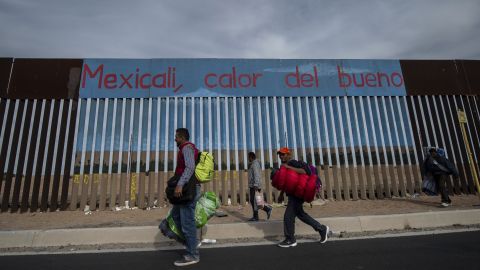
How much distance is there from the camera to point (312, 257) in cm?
381

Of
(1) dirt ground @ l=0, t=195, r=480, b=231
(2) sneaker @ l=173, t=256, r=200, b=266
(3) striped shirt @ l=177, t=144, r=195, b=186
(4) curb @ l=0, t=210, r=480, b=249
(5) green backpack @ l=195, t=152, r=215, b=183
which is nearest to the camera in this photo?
(2) sneaker @ l=173, t=256, r=200, b=266

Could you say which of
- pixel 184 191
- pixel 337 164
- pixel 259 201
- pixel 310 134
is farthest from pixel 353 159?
pixel 184 191

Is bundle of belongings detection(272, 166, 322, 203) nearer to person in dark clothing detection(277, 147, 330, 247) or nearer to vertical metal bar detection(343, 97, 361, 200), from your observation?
person in dark clothing detection(277, 147, 330, 247)

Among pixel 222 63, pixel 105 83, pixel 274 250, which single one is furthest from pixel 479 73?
pixel 105 83

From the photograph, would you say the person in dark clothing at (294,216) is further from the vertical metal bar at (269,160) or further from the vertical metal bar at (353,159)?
the vertical metal bar at (353,159)

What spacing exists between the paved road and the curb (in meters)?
0.74

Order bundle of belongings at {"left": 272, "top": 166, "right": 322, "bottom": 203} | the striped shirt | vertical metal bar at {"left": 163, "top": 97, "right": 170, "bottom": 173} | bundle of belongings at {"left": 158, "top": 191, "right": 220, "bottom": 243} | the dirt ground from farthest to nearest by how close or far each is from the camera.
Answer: vertical metal bar at {"left": 163, "top": 97, "right": 170, "bottom": 173}, the dirt ground, bundle of belongings at {"left": 272, "top": 166, "right": 322, "bottom": 203}, bundle of belongings at {"left": 158, "top": 191, "right": 220, "bottom": 243}, the striped shirt

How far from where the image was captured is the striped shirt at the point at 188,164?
147 inches

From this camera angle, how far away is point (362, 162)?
30.3ft

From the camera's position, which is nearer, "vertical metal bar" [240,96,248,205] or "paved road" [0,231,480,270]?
"paved road" [0,231,480,270]

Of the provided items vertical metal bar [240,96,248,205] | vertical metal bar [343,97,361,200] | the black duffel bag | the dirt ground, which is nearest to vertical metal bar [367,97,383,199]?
the dirt ground

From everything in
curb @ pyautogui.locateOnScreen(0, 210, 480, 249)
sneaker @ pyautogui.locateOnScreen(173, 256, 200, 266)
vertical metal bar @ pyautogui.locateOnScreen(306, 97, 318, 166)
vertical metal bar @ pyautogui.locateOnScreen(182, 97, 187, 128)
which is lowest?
sneaker @ pyautogui.locateOnScreen(173, 256, 200, 266)

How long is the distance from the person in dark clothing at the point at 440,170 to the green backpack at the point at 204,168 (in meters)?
6.06

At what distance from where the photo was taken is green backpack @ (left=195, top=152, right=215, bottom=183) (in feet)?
12.8
